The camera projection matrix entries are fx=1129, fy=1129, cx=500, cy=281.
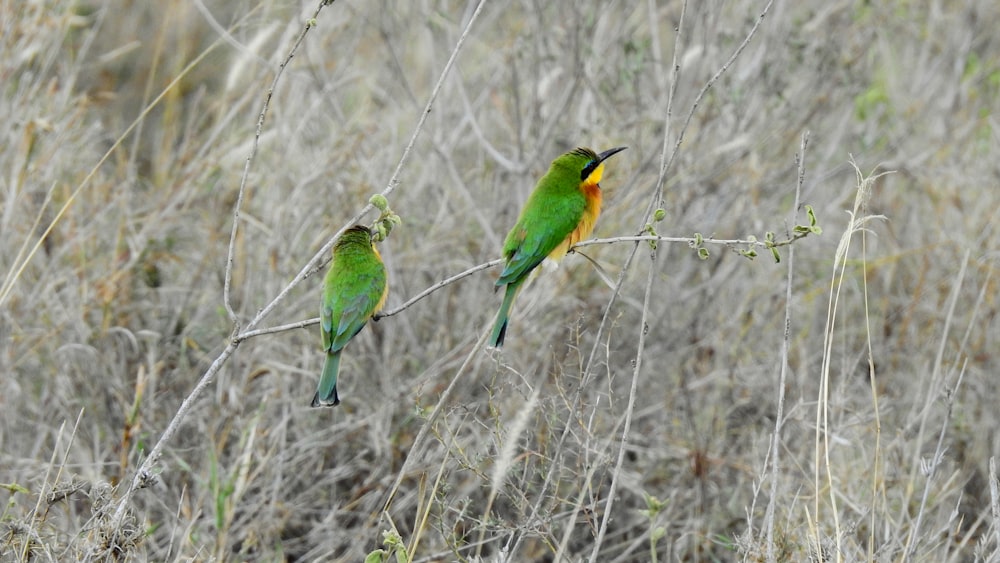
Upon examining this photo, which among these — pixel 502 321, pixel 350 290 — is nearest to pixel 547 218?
pixel 502 321

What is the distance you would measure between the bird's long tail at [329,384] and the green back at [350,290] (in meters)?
0.03

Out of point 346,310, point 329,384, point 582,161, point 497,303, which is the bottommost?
point 497,303

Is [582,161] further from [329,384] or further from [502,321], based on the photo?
[329,384]

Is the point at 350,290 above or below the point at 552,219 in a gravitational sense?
below

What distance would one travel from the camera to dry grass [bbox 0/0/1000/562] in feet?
11.0

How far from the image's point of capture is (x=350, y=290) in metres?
2.90

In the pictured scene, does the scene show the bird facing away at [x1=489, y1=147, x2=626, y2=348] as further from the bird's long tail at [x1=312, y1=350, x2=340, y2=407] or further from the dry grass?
the bird's long tail at [x1=312, y1=350, x2=340, y2=407]

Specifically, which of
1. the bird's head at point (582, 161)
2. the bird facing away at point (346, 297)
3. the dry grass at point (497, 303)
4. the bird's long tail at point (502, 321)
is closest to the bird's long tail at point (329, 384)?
the bird facing away at point (346, 297)

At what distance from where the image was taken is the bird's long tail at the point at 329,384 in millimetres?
2715

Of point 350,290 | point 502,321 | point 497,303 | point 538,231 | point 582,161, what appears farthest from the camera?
point 497,303

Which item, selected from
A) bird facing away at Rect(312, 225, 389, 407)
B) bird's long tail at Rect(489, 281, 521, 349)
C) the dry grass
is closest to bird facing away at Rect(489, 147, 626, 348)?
bird's long tail at Rect(489, 281, 521, 349)

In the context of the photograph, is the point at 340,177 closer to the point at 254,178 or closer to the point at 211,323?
the point at 254,178

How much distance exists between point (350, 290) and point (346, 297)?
3 cm

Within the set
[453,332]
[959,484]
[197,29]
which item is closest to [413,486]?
[453,332]
